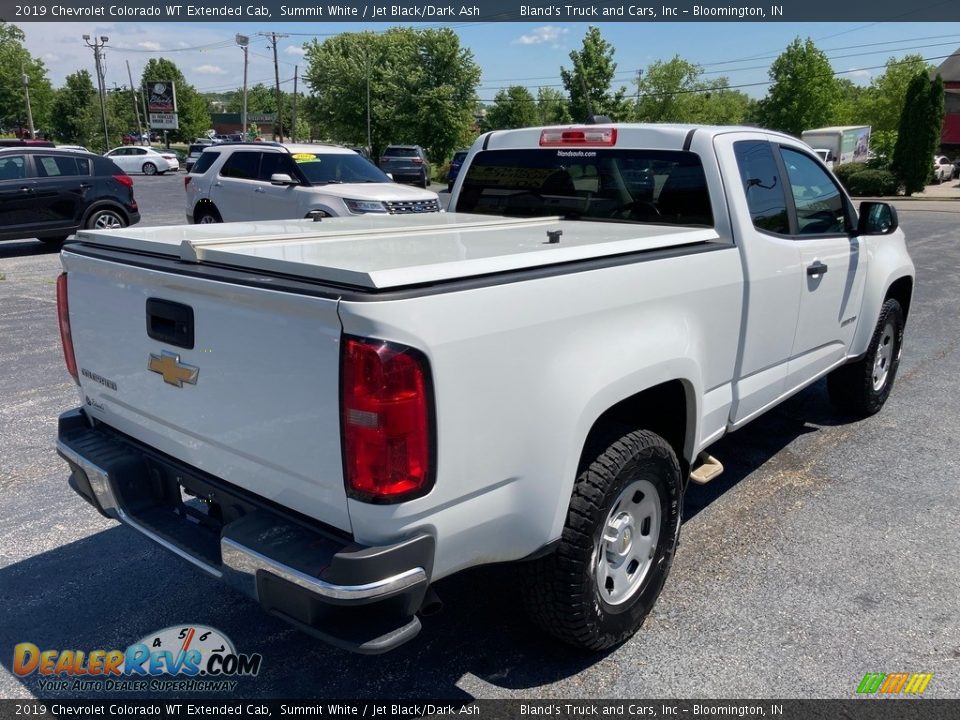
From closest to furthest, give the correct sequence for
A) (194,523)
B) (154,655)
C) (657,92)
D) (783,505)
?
1. (194,523)
2. (154,655)
3. (783,505)
4. (657,92)

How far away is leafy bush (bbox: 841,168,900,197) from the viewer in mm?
35938

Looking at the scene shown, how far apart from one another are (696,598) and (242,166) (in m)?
11.4

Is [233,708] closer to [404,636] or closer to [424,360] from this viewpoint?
[404,636]

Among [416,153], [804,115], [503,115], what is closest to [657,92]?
[503,115]

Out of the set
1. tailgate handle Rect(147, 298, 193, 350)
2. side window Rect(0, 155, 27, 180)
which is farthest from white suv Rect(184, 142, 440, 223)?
tailgate handle Rect(147, 298, 193, 350)

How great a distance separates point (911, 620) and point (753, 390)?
118 cm

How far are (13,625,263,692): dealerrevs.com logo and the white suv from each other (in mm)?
8691

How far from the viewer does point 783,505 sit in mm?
4168

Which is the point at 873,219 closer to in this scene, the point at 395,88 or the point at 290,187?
the point at 290,187

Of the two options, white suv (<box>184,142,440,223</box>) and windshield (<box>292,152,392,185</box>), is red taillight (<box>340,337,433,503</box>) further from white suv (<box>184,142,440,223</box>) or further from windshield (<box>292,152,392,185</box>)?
windshield (<box>292,152,392,185</box>)

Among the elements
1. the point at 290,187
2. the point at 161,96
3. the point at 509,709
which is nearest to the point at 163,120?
the point at 161,96

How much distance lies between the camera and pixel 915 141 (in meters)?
35.8

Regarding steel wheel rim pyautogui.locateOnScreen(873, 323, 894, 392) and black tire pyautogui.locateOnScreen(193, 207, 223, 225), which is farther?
black tire pyautogui.locateOnScreen(193, 207, 223, 225)

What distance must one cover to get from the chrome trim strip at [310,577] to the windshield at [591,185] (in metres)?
2.41
